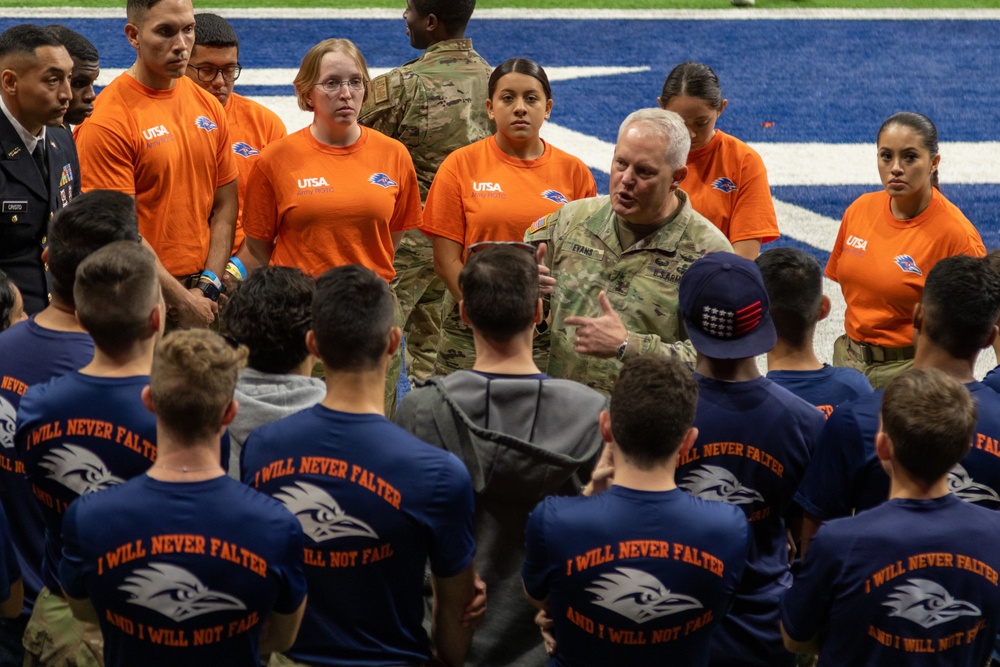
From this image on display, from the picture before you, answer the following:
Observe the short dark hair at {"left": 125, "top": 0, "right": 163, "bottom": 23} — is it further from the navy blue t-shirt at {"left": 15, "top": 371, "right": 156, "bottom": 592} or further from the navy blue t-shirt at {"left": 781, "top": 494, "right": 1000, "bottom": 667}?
the navy blue t-shirt at {"left": 781, "top": 494, "right": 1000, "bottom": 667}

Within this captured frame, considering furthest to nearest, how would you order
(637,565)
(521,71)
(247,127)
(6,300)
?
(247,127) < (521,71) < (6,300) < (637,565)

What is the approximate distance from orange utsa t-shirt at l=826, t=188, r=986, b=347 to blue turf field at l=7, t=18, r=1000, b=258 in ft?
14.3

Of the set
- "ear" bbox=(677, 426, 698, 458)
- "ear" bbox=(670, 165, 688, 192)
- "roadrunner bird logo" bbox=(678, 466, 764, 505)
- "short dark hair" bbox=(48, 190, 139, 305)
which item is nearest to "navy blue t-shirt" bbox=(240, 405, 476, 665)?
"ear" bbox=(677, 426, 698, 458)

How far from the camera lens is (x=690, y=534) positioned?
107 inches

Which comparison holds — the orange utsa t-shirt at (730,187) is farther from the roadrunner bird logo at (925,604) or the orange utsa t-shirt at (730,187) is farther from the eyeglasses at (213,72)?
the roadrunner bird logo at (925,604)

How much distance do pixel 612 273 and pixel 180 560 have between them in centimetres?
203

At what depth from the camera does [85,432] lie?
3.00 metres

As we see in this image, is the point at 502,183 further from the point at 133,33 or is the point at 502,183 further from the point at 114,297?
the point at 114,297

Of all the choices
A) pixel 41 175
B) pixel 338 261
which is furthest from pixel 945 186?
pixel 41 175

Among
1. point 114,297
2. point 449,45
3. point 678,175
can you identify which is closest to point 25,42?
point 114,297

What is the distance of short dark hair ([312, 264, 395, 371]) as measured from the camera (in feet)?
9.53

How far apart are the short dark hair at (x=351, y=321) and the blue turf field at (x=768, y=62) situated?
7.04 metres

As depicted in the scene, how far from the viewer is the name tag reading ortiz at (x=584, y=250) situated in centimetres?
422

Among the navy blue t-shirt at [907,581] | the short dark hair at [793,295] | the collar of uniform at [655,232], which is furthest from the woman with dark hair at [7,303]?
the navy blue t-shirt at [907,581]
